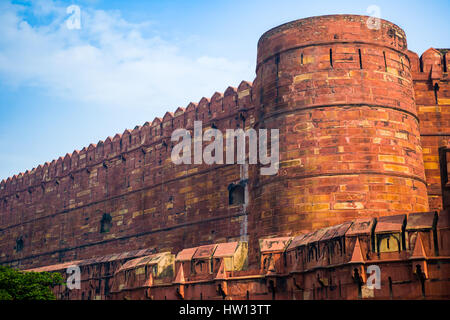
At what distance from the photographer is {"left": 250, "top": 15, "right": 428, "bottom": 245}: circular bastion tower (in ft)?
41.4

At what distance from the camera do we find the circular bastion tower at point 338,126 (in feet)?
41.4

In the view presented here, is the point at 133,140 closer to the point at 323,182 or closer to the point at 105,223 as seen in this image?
the point at 105,223

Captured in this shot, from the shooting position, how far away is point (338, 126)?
42.5ft

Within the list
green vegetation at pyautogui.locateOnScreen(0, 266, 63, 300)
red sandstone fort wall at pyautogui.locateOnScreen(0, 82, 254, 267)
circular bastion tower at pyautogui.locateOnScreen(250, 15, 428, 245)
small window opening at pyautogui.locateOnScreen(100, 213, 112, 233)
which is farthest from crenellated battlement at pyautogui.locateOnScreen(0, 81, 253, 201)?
green vegetation at pyautogui.locateOnScreen(0, 266, 63, 300)

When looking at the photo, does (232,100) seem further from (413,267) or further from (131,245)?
(413,267)

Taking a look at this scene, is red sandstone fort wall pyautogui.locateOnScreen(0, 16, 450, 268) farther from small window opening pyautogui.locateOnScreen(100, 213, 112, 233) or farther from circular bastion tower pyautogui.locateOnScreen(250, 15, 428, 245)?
small window opening pyautogui.locateOnScreen(100, 213, 112, 233)

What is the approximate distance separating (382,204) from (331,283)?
9.75 feet

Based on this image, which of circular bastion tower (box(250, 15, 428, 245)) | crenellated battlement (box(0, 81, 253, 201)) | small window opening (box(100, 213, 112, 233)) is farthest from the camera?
small window opening (box(100, 213, 112, 233))

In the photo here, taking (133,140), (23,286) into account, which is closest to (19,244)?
(133,140)

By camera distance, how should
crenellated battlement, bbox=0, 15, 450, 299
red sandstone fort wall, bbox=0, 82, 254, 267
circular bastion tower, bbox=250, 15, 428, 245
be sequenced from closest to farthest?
crenellated battlement, bbox=0, 15, 450, 299 → circular bastion tower, bbox=250, 15, 428, 245 → red sandstone fort wall, bbox=0, 82, 254, 267
